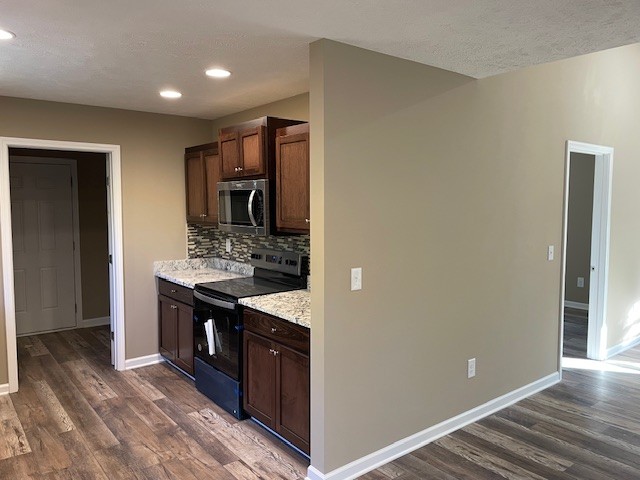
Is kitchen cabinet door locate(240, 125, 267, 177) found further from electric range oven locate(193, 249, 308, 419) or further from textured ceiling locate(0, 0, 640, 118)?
electric range oven locate(193, 249, 308, 419)

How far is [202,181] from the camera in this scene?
448cm

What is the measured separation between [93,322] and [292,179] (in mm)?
4144

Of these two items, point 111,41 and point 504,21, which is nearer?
point 504,21

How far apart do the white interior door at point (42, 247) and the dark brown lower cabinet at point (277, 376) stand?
3.59 meters

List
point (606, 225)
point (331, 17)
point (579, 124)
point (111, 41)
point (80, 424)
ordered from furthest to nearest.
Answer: point (606, 225) < point (579, 124) < point (80, 424) < point (111, 41) < point (331, 17)

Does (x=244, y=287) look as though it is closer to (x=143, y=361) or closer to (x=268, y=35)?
(x=143, y=361)

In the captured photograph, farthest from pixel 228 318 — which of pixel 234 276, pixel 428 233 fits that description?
pixel 428 233

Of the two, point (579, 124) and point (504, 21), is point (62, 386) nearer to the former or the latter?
point (504, 21)

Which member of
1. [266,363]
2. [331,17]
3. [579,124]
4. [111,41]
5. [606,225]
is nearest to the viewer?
[331,17]

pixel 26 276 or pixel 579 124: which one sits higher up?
pixel 579 124

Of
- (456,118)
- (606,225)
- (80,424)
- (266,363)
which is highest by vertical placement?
→ (456,118)

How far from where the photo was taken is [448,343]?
10.5ft

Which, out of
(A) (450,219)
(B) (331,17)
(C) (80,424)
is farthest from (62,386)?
(B) (331,17)

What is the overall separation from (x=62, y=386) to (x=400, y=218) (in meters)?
3.20
